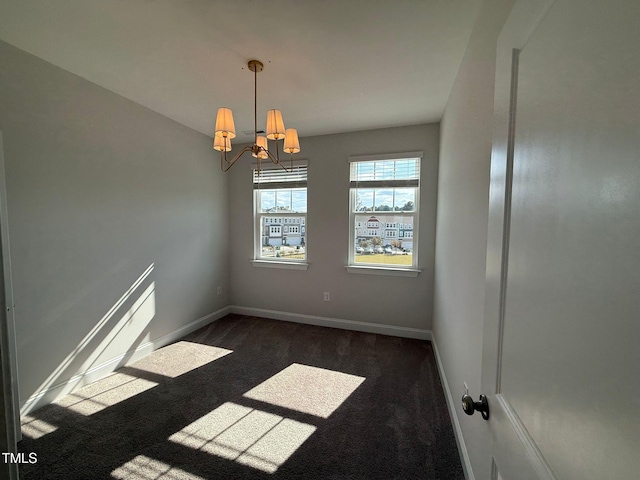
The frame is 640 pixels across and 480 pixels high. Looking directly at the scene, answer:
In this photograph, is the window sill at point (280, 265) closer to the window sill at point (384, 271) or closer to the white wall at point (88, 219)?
the window sill at point (384, 271)

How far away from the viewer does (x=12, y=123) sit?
1.81m

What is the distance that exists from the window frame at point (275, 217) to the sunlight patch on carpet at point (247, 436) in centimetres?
197

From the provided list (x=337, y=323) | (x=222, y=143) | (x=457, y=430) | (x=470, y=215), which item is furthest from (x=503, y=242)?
(x=337, y=323)

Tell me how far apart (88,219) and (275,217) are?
2073mm

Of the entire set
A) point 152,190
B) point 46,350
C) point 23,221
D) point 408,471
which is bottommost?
point 408,471

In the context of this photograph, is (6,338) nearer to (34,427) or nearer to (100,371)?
(34,427)

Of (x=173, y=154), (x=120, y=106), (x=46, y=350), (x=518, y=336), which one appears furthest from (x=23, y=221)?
(x=518, y=336)

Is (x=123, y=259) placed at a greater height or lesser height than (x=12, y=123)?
lesser

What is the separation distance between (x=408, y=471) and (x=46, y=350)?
272 cm

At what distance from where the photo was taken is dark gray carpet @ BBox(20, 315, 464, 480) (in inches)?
60.9

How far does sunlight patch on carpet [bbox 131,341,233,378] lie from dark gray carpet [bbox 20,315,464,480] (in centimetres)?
1

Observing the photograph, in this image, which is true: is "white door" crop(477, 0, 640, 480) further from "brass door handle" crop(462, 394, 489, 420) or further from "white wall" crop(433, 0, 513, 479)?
"white wall" crop(433, 0, 513, 479)

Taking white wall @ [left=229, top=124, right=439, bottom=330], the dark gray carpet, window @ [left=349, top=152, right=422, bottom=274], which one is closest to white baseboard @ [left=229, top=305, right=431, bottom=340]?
white wall @ [left=229, top=124, right=439, bottom=330]

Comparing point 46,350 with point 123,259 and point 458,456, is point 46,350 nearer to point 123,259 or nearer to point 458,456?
point 123,259
